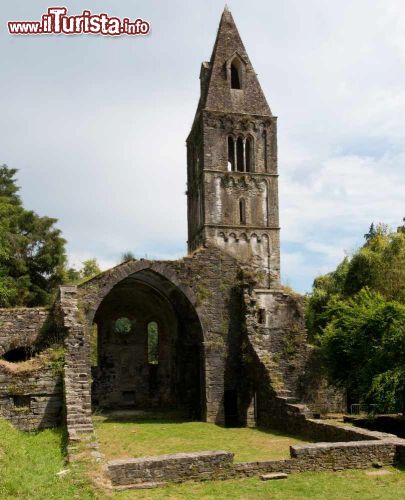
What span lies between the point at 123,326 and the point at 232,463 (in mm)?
18115

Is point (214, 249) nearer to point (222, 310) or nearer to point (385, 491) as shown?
point (222, 310)

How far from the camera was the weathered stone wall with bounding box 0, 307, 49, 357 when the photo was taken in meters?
20.2

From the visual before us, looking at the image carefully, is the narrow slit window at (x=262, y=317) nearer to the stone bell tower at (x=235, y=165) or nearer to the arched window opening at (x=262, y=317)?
the arched window opening at (x=262, y=317)

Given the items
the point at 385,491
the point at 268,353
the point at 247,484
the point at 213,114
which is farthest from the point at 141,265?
the point at 213,114

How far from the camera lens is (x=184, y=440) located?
51.1 ft

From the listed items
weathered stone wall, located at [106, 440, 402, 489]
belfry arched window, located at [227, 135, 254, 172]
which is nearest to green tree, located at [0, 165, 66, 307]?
belfry arched window, located at [227, 135, 254, 172]

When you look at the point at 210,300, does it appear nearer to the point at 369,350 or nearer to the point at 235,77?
the point at 369,350

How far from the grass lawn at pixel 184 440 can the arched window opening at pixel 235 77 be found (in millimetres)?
28317

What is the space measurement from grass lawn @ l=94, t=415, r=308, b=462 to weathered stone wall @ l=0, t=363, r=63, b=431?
1.64 meters

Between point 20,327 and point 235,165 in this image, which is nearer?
point 20,327

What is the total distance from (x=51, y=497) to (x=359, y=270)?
25.9 meters

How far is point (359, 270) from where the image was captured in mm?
31469

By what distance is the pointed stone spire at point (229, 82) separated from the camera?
131 feet

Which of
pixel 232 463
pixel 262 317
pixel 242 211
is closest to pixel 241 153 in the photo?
pixel 242 211
